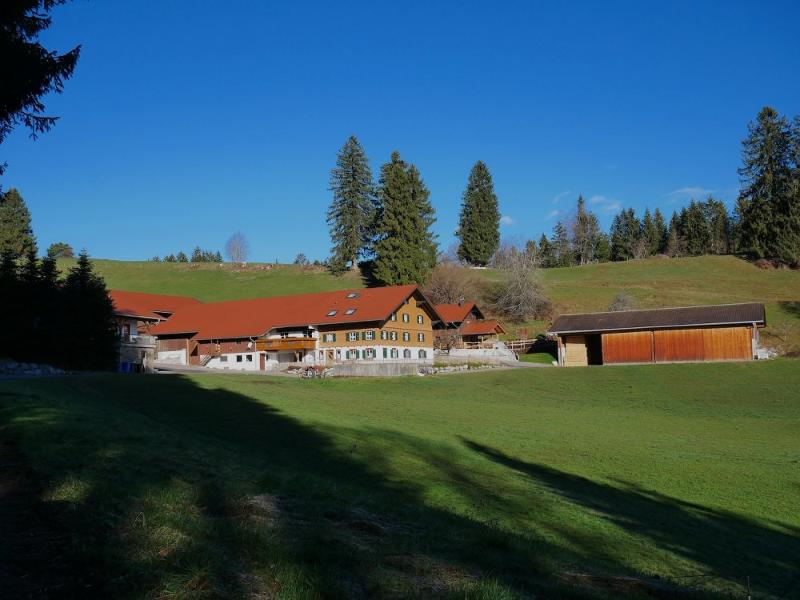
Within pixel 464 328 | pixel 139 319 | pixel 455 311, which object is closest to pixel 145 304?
pixel 139 319

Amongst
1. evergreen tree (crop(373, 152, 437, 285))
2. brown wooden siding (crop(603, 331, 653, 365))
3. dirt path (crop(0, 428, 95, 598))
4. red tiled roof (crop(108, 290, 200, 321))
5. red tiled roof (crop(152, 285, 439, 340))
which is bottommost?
dirt path (crop(0, 428, 95, 598))

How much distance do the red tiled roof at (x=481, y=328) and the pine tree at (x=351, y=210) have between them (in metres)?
28.3

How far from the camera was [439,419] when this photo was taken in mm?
29562

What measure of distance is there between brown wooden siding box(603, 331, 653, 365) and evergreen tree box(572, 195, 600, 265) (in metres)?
96.0

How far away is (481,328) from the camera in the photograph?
81.6 meters

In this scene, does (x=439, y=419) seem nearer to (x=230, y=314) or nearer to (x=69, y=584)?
(x=69, y=584)

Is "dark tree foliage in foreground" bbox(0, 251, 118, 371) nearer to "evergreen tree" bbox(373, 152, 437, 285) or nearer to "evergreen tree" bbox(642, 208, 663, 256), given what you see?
"evergreen tree" bbox(373, 152, 437, 285)

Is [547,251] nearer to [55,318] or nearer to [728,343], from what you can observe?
[728,343]

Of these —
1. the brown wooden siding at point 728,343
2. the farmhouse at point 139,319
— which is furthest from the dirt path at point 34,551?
the brown wooden siding at point 728,343

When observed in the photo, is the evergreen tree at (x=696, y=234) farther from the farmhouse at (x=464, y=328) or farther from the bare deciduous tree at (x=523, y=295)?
the farmhouse at (x=464, y=328)

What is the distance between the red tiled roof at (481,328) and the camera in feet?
266

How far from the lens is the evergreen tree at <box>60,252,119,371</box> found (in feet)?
153

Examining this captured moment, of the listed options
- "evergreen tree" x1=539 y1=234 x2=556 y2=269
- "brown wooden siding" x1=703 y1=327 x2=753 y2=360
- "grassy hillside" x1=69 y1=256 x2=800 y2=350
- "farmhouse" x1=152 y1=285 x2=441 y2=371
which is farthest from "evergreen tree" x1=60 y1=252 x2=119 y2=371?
"evergreen tree" x1=539 y1=234 x2=556 y2=269

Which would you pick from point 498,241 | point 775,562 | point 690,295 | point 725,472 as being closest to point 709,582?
point 775,562
